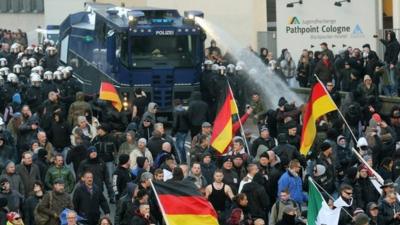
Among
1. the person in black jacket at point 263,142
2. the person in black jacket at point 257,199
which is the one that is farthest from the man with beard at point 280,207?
the person in black jacket at point 263,142

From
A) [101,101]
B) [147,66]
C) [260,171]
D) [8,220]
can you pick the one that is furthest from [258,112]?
[8,220]

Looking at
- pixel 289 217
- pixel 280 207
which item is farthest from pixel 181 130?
pixel 289 217

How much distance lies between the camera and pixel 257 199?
2342 cm

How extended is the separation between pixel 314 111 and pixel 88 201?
4.67 meters

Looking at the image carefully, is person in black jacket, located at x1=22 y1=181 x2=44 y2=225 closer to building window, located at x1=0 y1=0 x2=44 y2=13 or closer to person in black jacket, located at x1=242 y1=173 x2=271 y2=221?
person in black jacket, located at x1=242 y1=173 x2=271 y2=221

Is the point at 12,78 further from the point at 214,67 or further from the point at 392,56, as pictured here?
the point at 392,56

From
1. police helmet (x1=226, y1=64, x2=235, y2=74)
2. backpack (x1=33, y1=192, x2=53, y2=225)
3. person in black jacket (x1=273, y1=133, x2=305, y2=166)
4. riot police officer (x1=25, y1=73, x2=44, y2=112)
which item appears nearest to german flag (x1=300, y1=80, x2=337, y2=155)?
person in black jacket (x1=273, y1=133, x2=305, y2=166)

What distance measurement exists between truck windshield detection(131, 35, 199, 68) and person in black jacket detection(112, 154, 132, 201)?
1320cm

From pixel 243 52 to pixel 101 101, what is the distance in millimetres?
11667

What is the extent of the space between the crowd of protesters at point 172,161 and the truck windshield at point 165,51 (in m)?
2.80

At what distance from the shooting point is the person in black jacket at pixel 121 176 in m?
25.3

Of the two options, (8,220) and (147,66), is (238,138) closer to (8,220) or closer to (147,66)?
(8,220)

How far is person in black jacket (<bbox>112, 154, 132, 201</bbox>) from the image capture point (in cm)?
2534

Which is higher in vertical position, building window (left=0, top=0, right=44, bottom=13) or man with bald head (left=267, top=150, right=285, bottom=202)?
building window (left=0, top=0, right=44, bottom=13)
